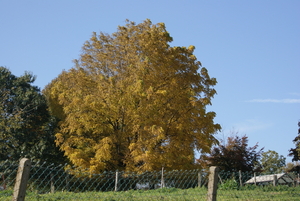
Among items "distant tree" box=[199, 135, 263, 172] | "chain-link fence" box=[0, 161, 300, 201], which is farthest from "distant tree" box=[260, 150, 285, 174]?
"chain-link fence" box=[0, 161, 300, 201]

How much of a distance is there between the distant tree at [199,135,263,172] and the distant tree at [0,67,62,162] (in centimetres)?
1210

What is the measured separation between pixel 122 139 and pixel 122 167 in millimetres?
1633

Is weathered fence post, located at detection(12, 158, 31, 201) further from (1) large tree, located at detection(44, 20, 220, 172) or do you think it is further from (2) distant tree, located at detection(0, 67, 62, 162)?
(2) distant tree, located at detection(0, 67, 62, 162)

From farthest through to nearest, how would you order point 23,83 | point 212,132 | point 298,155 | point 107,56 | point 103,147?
point 298,155 < point 23,83 < point 107,56 < point 212,132 < point 103,147

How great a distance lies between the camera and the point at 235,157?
28.5 metres

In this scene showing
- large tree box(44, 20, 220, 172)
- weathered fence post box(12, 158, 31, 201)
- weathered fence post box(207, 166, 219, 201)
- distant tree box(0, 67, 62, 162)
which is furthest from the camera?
distant tree box(0, 67, 62, 162)

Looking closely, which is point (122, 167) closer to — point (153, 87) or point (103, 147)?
point (103, 147)

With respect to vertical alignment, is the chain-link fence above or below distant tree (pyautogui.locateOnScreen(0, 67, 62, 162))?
below

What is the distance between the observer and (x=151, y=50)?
21.3 m

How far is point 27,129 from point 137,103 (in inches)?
353

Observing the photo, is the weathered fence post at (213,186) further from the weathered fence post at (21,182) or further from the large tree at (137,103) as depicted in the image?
the large tree at (137,103)

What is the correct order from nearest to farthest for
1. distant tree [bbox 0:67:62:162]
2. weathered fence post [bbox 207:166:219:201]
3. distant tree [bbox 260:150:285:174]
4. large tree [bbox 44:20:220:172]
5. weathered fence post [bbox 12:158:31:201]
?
weathered fence post [bbox 12:158:31:201] → weathered fence post [bbox 207:166:219:201] → large tree [bbox 44:20:220:172] → distant tree [bbox 0:67:62:162] → distant tree [bbox 260:150:285:174]

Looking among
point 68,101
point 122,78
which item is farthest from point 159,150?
point 68,101

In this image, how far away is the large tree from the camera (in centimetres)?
1930
